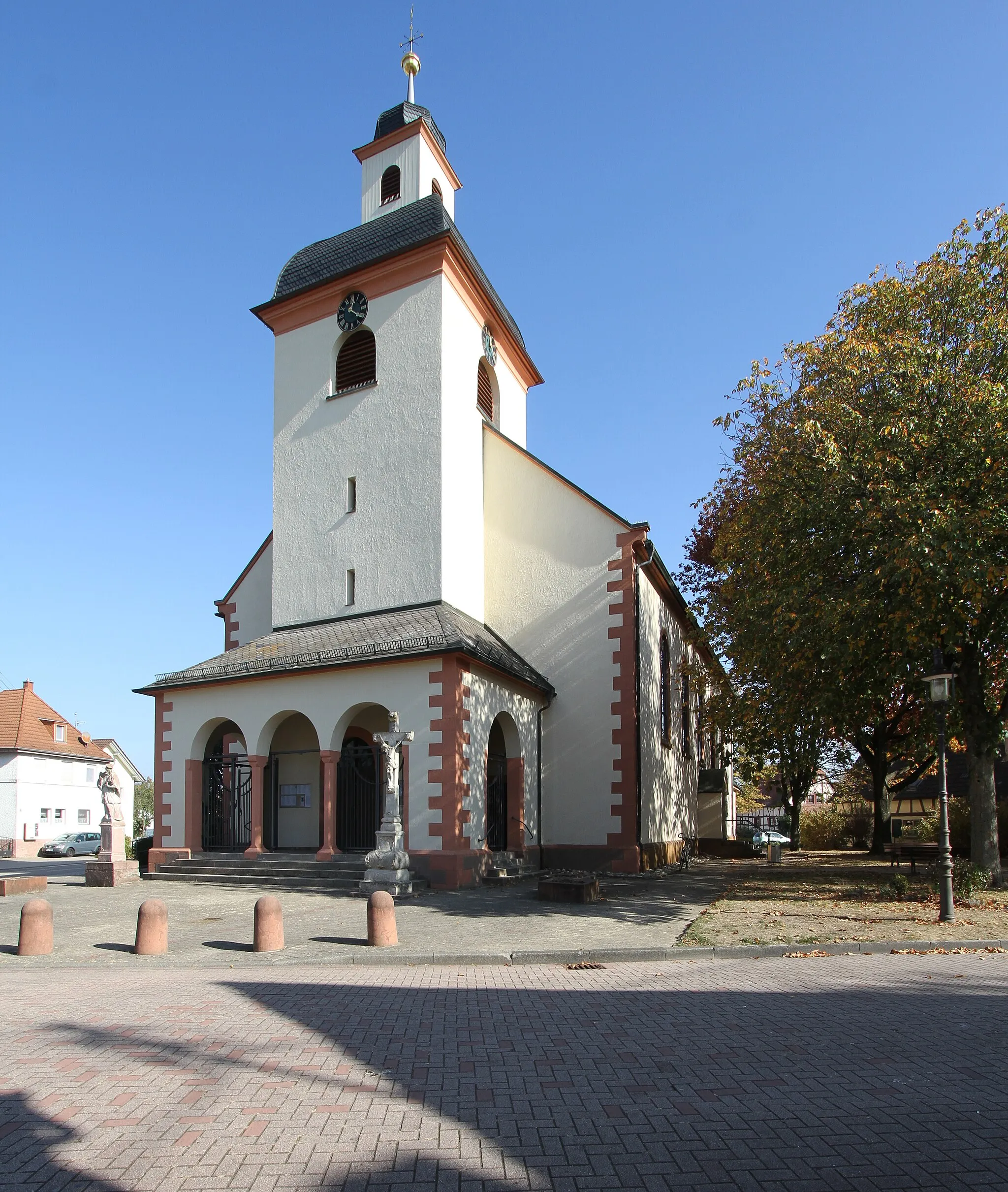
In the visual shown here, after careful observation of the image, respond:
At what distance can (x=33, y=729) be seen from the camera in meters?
50.0

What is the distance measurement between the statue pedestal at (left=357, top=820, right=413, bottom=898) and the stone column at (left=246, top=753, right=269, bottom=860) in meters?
4.79

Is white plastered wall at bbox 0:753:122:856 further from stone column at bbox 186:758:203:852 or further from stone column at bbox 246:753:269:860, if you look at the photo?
stone column at bbox 246:753:269:860

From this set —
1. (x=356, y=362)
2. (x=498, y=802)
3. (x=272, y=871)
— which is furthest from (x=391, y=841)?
(x=356, y=362)

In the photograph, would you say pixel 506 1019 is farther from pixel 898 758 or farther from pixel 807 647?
pixel 898 758

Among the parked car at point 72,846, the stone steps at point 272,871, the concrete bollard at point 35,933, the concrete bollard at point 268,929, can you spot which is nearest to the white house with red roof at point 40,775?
the parked car at point 72,846

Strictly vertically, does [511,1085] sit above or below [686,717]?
below

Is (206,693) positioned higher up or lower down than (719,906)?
higher up

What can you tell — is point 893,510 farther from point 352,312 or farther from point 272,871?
point 352,312

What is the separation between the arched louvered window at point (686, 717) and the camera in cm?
2941

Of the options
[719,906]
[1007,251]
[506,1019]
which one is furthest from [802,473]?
[506,1019]

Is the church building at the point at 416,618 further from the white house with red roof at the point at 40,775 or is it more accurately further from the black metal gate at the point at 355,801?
the white house with red roof at the point at 40,775

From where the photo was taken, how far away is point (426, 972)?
31.8 feet

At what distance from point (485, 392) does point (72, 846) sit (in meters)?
36.0

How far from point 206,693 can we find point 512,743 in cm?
706
